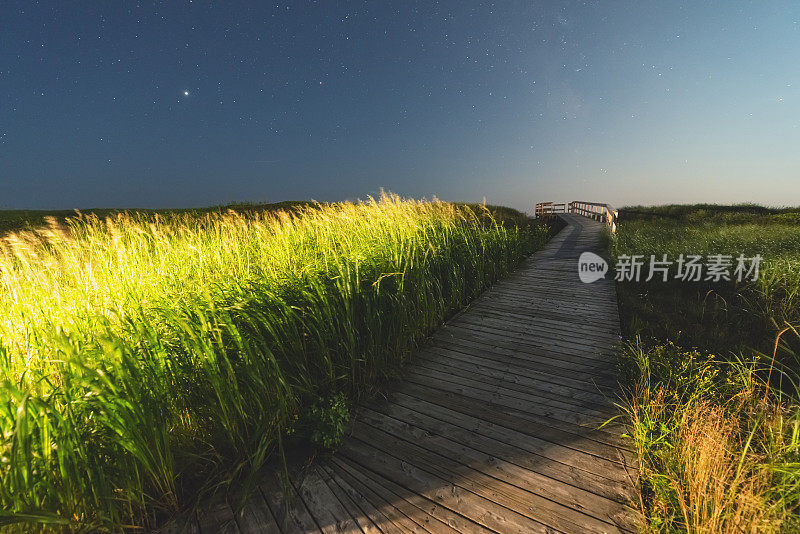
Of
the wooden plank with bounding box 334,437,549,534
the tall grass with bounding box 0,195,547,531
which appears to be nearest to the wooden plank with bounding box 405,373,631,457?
the tall grass with bounding box 0,195,547,531

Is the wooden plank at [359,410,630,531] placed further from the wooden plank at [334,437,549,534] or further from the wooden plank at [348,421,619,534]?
the wooden plank at [334,437,549,534]

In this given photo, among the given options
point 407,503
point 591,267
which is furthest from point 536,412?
point 591,267

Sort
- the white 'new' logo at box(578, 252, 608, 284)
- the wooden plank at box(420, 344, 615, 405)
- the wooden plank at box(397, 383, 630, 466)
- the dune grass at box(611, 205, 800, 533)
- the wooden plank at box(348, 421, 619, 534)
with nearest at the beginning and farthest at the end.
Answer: the dune grass at box(611, 205, 800, 533) → the wooden plank at box(348, 421, 619, 534) → the wooden plank at box(397, 383, 630, 466) → the wooden plank at box(420, 344, 615, 405) → the white 'new' logo at box(578, 252, 608, 284)

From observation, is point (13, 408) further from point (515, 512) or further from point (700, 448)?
point (700, 448)

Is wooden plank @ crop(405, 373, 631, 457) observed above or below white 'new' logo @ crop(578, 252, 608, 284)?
below

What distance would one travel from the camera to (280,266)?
11.9 ft

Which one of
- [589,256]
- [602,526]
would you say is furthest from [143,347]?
[589,256]

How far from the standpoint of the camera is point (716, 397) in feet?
9.07

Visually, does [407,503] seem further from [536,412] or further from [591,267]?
[591,267]

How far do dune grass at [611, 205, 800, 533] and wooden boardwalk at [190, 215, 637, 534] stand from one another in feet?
0.85

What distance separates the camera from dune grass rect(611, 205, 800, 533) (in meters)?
1.69

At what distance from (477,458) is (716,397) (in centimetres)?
220

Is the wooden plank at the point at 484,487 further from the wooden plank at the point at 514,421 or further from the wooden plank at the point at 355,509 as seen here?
the wooden plank at the point at 514,421

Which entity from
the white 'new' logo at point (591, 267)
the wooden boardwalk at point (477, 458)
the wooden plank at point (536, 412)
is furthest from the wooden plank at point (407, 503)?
the white 'new' logo at point (591, 267)
